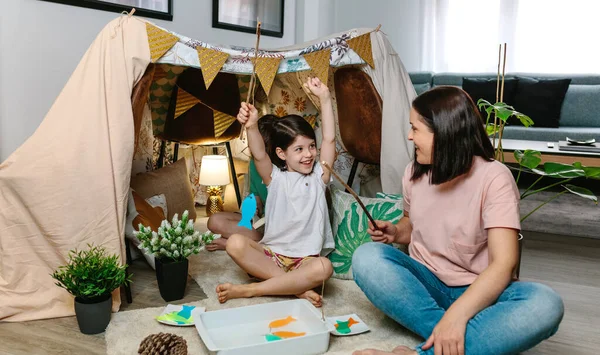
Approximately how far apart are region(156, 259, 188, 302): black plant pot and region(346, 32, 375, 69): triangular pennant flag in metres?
1.07

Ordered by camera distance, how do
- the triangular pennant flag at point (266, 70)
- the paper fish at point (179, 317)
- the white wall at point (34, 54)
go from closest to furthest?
the paper fish at point (179, 317) < the triangular pennant flag at point (266, 70) < the white wall at point (34, 54)

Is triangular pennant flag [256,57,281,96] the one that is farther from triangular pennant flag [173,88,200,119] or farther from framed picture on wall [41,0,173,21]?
framed picture on wall [41,0,173,21]

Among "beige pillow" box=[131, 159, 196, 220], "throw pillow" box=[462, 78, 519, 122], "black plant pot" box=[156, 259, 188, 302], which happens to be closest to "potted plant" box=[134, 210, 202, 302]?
"black plant pot" box=[156, 259, 188, 302]

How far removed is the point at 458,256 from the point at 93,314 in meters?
1.05

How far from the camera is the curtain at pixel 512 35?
4473mm

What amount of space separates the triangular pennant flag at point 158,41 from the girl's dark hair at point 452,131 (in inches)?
36.5

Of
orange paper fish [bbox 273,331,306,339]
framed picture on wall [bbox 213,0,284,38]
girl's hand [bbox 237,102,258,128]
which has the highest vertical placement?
framed picture on wall [bbox 213,0,284,38]

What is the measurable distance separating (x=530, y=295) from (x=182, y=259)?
1.09 meters

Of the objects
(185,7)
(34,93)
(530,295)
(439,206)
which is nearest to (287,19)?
(185,7)

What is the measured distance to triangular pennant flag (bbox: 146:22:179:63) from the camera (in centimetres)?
180

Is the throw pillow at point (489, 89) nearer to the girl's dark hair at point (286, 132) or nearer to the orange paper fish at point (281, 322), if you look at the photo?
the girl's dark hair at point (286, 132)

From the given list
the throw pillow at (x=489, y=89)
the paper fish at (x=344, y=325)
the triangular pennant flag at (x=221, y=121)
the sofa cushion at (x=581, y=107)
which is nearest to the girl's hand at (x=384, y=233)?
the paper fish at (x=344, y=325)

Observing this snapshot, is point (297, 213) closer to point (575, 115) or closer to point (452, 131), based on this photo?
point (452, 131)

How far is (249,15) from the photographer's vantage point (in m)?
3.55
